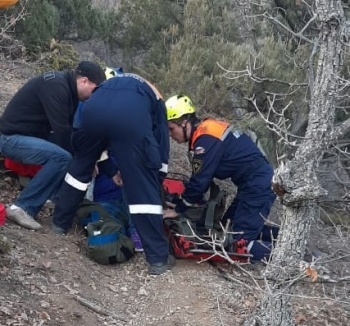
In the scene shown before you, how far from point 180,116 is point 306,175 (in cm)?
186

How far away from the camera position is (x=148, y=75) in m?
10.5

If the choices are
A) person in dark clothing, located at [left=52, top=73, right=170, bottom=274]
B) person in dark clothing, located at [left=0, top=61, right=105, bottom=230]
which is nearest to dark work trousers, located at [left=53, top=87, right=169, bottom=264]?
person in dark clothing, located at [left=52, top=73, right=170, bottom=274]

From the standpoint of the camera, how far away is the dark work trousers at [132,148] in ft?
18.0

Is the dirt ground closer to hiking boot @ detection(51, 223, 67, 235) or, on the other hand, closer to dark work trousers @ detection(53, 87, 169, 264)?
hiking boot @ detection(51, 223, 67, 235)

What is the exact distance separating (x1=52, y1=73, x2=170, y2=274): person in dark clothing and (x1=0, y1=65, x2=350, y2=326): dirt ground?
25 centimetres

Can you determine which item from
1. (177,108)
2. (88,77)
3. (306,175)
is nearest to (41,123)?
(88,77)

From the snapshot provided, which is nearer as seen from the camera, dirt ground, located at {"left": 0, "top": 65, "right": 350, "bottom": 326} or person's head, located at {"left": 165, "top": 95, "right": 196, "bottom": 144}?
dirt ground, located at {"left": 0, "top": 65, "right": 350, "bottom": 326}

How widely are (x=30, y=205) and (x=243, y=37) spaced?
552 centimetres

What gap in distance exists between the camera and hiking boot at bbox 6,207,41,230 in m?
5.76

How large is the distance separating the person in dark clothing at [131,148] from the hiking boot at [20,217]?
0.26 metres

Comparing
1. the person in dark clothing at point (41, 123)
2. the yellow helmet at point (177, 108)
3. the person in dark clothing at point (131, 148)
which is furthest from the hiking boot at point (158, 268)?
the yellow helmet at point (177, 108)

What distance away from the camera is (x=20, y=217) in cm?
577

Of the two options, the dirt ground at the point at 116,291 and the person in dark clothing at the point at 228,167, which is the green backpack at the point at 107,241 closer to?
the dirt ground at the point at 116,291

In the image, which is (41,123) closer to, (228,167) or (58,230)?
(58,230)
